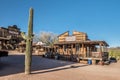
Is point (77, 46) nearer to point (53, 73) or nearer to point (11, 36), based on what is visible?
point (53, 73)

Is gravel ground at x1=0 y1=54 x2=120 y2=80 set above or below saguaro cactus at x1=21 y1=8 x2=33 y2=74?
below

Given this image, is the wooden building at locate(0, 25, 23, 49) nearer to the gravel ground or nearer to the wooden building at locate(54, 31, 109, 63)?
the wooden building at locate(54, 31, 109, 63)

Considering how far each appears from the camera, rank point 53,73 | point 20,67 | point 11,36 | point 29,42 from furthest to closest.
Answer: point 11,36, point 20,67, point 29,42, point 53,73

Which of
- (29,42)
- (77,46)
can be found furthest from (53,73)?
(77,46)

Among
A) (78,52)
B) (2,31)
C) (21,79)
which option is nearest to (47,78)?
(21,79)

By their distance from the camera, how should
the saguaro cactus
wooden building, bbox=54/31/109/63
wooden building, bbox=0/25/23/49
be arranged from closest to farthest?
the saguaro cactus < wooden building, bbox=54/31/109/63 < wooden building, bbox=0/25/23/49

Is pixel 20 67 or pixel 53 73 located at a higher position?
pixel 20 67

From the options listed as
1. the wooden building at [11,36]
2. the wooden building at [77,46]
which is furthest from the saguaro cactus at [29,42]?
the wooden building at [11,36]

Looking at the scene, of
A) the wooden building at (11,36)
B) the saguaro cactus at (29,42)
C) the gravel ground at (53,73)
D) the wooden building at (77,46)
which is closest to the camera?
the gravel ground at (53,73)

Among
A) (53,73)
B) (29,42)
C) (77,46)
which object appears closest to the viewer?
(53,73)

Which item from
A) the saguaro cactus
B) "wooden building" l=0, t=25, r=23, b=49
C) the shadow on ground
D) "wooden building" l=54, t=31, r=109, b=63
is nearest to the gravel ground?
the shadow on ground

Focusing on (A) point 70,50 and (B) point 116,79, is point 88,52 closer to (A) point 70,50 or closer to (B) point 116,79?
(A) point 70,50

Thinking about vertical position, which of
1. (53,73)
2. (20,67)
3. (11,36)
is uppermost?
(11,36)

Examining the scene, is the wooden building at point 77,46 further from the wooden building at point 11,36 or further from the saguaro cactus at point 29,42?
the saguaro cactus at point 29,42
